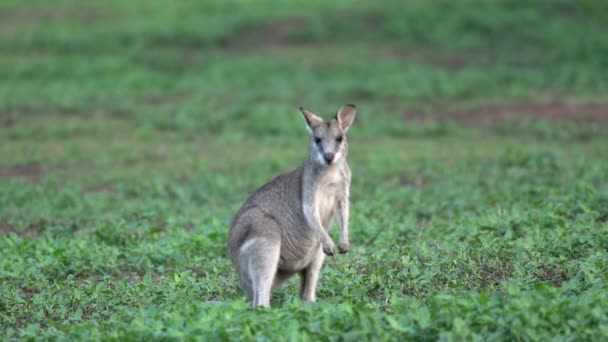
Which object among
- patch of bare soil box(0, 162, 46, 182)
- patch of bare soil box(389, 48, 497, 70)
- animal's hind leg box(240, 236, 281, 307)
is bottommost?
patch of bare soil box(0, 162, 46, 182)

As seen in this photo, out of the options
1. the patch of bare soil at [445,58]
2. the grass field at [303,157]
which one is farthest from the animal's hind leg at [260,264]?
the patch of bare soil at [445,58]

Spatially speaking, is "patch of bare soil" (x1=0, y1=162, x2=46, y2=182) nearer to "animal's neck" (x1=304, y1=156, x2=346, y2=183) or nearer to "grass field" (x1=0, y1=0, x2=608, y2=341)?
"grass field" (x1=0, y1=0, x2=608, y2=341)

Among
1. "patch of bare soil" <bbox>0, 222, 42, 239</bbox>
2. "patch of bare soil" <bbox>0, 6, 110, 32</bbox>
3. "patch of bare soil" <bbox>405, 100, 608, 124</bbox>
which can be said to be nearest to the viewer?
"patch of bare soil" <bbox>0, 222, 42, 239</bbox>

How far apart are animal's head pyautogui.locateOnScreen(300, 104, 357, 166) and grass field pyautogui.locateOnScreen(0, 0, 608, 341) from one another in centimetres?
95

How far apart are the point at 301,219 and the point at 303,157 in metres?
7.95

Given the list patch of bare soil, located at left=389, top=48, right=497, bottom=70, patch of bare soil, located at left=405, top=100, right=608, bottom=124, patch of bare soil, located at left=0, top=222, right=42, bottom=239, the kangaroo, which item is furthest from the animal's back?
patch of bare soil, located at left=389, top=48, right=497, bottom=70

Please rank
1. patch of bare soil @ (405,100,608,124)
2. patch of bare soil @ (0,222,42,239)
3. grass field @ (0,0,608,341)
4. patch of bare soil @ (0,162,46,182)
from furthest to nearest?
patch of bare soil @ (405,100,608,124)
patch of bare soil @ (0,162,46,182)
patch of bare soil @ (0,222,42,239)
grass field @ (0,0,608,341)

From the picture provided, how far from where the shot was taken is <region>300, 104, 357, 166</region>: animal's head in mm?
7469

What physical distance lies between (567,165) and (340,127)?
666 centimetres

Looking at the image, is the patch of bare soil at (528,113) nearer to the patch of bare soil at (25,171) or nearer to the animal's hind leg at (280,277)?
the patch of bare soil at (25,171)

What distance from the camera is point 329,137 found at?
7531 millimetres

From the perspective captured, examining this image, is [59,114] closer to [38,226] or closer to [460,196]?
[38,226]

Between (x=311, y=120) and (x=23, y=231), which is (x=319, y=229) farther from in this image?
(x=23, y=231)

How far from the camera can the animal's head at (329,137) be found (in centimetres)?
747
